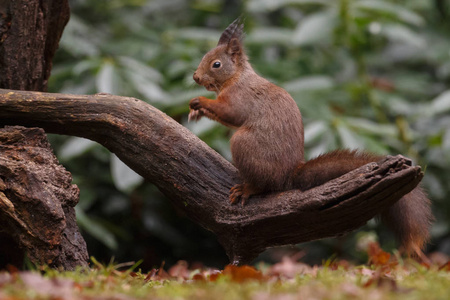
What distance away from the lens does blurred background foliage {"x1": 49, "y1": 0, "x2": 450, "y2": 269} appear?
3709 mm

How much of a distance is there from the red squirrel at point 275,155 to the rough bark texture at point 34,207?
0.72m

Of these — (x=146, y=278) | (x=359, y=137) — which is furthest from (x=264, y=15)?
(x=146, y=278)

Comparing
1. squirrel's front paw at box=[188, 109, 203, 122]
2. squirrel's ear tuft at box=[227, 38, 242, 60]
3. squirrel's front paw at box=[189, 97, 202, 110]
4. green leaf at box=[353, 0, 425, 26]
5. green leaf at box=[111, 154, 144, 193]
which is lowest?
green leaf at box=[111, 154, 144, 193]

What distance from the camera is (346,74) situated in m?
5.39

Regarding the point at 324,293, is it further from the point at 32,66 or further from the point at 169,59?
the point at 169,59

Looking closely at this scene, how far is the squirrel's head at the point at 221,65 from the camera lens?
2.70 meters

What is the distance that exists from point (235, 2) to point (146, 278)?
365 centimetres

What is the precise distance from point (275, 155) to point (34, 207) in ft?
3.42

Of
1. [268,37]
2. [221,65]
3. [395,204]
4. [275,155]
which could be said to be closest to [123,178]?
[221,65]

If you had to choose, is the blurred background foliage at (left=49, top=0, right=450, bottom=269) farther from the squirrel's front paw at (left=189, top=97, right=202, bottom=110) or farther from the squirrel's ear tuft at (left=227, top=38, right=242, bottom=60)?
the squirrel's front paw at (left=189, top=97, right=202, bottom=110)

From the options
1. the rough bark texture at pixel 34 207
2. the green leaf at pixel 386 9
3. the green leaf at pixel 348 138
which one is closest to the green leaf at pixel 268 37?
the green leaf at pixel 386 9

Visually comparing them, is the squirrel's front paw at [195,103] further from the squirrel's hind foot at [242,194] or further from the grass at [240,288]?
the grass at [240,288]

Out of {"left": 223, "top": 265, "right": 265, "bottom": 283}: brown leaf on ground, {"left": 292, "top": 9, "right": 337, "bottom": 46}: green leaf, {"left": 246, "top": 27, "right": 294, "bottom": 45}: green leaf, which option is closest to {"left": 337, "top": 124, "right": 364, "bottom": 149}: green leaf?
{"left": 292, "top": 9, "right": 337, "bottom": 46}: green leaf

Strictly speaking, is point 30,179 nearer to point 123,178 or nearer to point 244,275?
point 244,275
